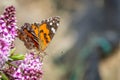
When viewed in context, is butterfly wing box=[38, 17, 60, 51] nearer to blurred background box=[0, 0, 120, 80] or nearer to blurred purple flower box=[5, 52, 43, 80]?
blurred purple flower box=[5, 52, 43, 80]

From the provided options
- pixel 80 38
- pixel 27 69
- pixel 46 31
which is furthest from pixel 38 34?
pixel 80 38

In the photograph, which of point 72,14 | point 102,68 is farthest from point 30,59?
point 72,14

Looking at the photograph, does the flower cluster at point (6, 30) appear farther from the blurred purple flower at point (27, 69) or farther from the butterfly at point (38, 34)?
the butterfly at point (38, 34)

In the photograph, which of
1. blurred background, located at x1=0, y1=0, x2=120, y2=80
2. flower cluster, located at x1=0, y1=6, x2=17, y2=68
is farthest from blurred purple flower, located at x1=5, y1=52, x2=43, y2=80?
blurred background, located at x1=0, y1=0, x2=120, y2=80

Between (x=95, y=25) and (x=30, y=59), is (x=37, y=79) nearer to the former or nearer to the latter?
(x=30, y=59)

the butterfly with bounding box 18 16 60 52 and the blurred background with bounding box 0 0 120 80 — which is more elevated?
the blurred background with bounding box 0 0 120 80

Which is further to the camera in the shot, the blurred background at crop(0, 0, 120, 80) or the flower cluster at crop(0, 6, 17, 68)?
the blurred background at crop(0, 0, 120, 80)

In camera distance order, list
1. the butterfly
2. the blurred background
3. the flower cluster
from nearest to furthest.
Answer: the flower cluster
the butterfly
the blurred background

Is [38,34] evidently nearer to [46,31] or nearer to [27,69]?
[46,31]
